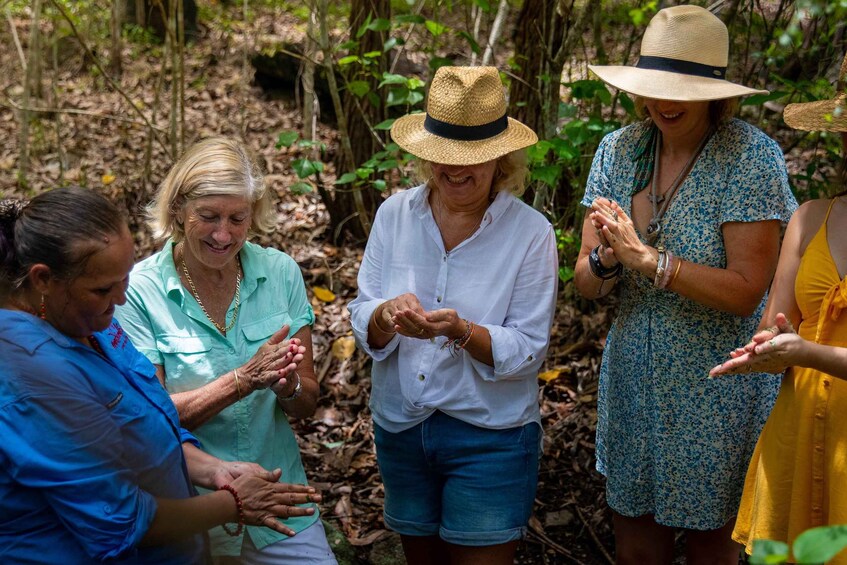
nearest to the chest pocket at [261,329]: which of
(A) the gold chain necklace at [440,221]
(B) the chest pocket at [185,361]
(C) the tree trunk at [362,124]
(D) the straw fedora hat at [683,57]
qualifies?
(B) the chest pocket at [185,361]

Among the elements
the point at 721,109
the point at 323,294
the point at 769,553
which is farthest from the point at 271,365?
the point at 323,294

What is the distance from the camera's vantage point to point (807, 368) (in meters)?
A: 2.59

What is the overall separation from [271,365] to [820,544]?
6.87 feet

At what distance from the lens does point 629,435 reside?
3.21 metres

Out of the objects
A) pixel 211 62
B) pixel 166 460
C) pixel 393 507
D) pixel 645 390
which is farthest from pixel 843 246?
pixel 211 62

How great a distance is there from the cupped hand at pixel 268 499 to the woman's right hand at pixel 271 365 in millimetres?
319

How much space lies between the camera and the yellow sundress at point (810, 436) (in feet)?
8.25

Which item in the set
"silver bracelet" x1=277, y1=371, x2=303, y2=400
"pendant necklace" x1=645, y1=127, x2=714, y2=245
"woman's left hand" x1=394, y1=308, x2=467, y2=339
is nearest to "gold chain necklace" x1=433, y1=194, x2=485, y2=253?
"woman's left hand" x1=394, y1=308, x2=467, y2=339

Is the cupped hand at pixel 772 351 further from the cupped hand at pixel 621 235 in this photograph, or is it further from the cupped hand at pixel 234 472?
the cupped hand at pixel 234 472

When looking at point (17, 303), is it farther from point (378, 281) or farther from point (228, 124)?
point (228, 124)

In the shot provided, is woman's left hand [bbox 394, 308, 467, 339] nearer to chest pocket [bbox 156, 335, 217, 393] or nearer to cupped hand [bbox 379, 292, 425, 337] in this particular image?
cupped hand [bbox 379, 292, 425, 337]

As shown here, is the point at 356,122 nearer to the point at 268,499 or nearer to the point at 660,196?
the point at 660,196

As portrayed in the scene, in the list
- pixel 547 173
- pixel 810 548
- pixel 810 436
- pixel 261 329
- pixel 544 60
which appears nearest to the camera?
pixel 810 548

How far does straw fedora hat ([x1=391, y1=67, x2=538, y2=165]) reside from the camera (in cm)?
304
